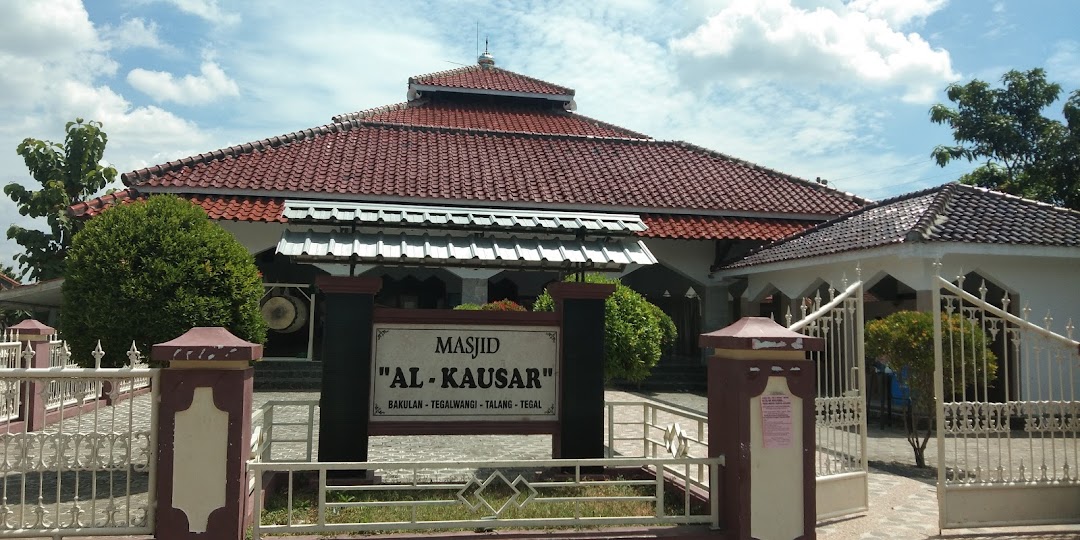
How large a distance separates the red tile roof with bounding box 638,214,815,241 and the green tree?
15.7 m

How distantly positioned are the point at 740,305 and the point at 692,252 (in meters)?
1.77

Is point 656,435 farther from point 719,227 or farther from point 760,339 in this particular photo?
point 719,227

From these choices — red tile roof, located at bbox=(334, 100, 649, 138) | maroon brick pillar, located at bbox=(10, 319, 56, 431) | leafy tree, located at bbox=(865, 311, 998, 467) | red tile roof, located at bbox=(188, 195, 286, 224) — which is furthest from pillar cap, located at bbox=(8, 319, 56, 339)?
red tile roof, located at bbox=(334, 100, 649, 138)

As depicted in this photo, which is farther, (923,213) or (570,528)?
(923,213)

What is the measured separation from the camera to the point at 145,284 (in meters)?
7.40

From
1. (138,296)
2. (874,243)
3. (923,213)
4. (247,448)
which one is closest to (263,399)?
(138,296)

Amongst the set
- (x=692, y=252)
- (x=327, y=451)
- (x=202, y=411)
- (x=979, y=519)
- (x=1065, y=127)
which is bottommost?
(x=979, y=519)

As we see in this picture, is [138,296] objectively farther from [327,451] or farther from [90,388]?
[90,388]

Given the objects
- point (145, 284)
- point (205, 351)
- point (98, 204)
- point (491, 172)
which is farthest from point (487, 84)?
point (205, 351)

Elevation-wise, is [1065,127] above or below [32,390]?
above

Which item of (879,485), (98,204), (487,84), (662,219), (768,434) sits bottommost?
(879,485)

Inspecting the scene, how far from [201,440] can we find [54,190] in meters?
20.0

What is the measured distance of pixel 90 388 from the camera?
41.9 feet

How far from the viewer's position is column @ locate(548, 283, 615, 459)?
618 cm
